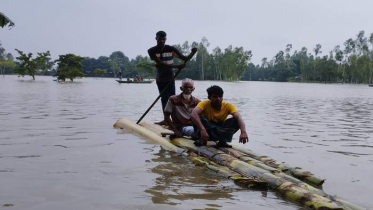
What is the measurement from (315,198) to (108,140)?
482 centimetres

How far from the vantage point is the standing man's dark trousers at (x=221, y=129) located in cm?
557

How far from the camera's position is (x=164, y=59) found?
8.02 metres

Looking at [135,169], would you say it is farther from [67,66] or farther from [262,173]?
[67,66]

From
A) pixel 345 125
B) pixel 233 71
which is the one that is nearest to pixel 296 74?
pixel 233 71

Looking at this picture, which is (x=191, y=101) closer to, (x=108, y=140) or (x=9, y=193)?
(x=108, y=140)

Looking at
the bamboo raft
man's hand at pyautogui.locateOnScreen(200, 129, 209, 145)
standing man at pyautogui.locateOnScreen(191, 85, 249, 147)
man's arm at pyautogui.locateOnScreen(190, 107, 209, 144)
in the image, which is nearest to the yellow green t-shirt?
standing man at pyautogui.locateOnScreen(191, 85, 249, 147)

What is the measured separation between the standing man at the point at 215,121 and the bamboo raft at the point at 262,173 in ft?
0.61

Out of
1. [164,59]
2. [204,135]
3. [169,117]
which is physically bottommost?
[204,135]

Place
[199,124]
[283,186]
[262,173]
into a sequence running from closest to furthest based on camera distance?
[283,186]
[262,173]
[199,124]

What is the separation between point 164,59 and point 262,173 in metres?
4.20

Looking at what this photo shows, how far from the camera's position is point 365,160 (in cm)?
624

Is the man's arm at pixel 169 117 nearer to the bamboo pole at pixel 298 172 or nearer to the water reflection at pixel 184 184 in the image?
the water reflection at pixel 184 184

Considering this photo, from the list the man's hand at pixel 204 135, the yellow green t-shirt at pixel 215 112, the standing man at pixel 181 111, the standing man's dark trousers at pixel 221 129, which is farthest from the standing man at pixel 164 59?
the man's hand at pixel 204 135

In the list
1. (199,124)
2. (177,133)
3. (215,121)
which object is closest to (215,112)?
(215,121)
